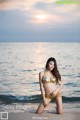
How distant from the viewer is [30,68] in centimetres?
271

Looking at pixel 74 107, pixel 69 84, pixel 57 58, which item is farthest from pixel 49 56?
pixel 74 107

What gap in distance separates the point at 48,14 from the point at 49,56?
0.30m

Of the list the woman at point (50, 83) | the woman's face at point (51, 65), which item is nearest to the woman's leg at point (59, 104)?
the woman at point (50, 83)

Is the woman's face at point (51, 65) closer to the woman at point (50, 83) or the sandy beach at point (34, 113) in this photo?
the woman at point (50, 83)

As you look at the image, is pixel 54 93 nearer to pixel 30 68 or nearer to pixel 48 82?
pixel 48 82

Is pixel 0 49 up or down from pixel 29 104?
up

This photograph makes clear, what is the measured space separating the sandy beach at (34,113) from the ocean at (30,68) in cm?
4

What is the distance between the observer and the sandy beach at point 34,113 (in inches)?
104

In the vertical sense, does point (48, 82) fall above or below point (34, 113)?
above

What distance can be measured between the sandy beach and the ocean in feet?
0.14

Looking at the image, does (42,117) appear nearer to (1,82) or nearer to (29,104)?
(29,104)

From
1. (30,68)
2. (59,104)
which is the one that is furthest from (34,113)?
(30,68)

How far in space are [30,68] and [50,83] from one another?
0.19 meters

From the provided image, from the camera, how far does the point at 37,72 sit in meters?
2.68
